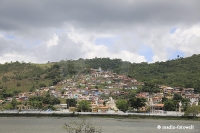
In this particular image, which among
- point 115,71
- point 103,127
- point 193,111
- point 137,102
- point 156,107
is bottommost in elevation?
point 103,127

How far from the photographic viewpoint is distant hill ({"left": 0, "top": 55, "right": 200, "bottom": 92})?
9075 cm

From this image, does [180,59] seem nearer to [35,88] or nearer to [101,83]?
[101,83]

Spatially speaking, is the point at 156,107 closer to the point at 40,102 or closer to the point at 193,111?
the point at 193,111

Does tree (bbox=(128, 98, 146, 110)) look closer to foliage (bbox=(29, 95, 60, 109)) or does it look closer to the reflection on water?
the reflection on water

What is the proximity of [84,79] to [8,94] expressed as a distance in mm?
28643

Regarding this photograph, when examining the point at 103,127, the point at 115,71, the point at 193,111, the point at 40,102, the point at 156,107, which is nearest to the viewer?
the point at 103,127

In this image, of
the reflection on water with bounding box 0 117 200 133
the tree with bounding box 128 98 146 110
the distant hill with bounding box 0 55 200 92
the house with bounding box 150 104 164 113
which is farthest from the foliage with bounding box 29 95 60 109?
the distant hill with bounding box 0 55 200 92

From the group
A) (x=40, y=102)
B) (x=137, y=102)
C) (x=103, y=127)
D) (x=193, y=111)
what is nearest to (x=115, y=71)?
(x=40, y=102)

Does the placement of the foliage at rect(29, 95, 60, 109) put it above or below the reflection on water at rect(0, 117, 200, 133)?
above

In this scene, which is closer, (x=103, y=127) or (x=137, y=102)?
(x=103, y=127)

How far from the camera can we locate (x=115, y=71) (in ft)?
372

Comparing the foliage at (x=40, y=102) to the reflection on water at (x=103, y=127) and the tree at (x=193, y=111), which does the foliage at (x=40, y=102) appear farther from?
the tree at (x=193, y=111)

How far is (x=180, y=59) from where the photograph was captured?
10900 cm

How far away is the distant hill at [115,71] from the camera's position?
298 feet
